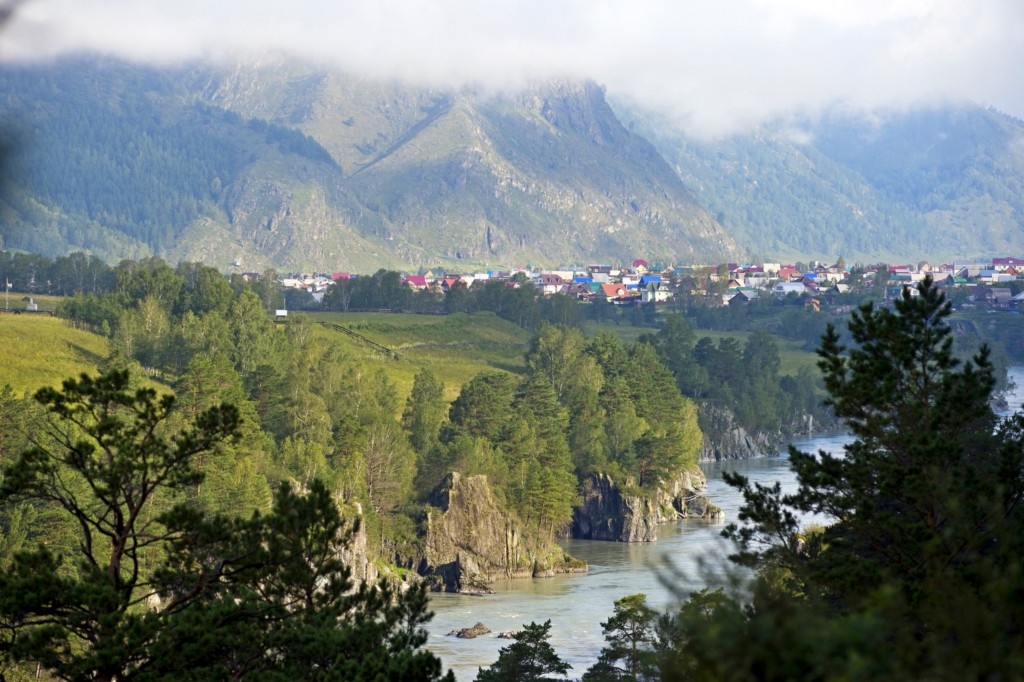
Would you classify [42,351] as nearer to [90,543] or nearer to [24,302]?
[24,302]

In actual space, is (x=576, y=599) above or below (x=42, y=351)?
below

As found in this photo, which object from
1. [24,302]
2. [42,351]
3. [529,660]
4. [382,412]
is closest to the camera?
[529,660]

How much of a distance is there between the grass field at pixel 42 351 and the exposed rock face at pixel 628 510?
42.3 meters

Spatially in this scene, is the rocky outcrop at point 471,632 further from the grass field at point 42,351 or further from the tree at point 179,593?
the grass field at point 42,351

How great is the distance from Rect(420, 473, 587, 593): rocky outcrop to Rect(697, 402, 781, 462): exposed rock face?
52890 millimetres

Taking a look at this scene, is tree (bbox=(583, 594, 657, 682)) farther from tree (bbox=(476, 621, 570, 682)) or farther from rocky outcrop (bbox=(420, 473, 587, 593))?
rocky outcrop (bbox=(420, 473, 587, 593))

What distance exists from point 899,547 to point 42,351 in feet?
333

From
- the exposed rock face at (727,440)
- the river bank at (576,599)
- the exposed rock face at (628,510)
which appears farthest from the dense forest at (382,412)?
the exposed rock face at (727,440)

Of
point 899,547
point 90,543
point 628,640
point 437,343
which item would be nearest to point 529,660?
point 628,640

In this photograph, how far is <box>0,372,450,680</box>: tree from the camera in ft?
85.1

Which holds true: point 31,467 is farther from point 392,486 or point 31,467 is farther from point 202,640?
point 392,486

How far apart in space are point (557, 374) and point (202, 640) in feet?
380

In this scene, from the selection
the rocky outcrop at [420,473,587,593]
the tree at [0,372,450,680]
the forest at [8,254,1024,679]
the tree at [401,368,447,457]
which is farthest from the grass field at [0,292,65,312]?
the tree at [0,372,450,680]

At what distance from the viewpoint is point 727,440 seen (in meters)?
148
